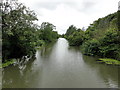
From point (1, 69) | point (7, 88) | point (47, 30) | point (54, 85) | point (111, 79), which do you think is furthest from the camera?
point (47, 30)

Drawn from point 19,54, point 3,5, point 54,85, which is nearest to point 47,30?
point 19,54

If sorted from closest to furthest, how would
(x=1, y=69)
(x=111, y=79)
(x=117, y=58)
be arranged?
1. (x=111, y=79)
2. (x=1, y=69)
3. (x=117, y=58)

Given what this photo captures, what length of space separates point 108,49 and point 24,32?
280 inches

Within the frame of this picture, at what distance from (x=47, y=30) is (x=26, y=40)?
17.8 meters

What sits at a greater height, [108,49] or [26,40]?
[26,40]

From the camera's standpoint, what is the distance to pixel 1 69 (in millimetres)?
5625

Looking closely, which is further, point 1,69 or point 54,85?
point 1,69

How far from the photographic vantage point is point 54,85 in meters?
4.02

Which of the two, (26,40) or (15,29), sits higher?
(15,29)

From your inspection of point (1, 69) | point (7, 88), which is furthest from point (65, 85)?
point (1, 69)

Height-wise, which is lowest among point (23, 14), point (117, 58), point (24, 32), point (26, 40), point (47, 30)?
point (117, 58)

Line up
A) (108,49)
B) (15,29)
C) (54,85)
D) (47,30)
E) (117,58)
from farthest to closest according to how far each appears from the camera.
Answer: (47,30)
(108,49)
(117,58)
(15,29)
(54,85)

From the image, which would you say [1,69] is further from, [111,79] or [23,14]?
[111,79]

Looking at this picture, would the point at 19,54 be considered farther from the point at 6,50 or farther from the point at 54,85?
the point at 54,85
